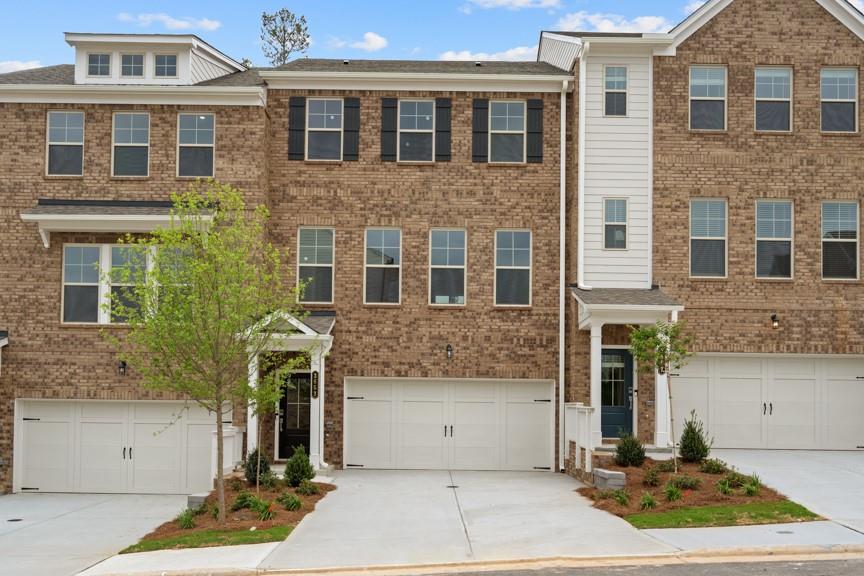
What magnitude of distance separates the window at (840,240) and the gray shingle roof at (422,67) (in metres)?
6.69

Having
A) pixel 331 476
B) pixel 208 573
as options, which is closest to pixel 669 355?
pixel 331 476

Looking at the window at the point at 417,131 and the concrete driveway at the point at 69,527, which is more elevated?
the window at the point at 417,131

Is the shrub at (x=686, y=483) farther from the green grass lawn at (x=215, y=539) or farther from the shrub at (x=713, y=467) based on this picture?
the green grass lawn at (x=215, y=539)

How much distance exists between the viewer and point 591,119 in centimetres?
2058

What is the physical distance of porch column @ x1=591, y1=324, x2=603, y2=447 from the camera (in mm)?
18688

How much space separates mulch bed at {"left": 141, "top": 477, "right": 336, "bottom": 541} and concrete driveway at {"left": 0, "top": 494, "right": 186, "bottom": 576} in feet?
2.10

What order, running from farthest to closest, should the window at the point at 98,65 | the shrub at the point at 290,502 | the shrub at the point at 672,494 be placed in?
the window at the point at 98,65, the shrub at the point at 290,502, the shrub at the point at 672,494

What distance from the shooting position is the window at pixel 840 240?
67.5 ft

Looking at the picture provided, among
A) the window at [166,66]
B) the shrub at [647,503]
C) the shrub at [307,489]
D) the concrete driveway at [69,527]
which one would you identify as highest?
the window at [166,66]


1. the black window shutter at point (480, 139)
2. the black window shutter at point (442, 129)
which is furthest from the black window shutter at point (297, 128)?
the black window shutter at point (480, 139)

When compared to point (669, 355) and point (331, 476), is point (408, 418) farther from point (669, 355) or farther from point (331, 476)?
point (669, 355)

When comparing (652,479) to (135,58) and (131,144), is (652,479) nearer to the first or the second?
(131,144)

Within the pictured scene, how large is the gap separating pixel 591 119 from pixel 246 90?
7.64 meters

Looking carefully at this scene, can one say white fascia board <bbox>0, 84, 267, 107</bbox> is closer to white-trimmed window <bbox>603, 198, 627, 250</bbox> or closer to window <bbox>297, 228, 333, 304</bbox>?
window <bbox>297, 228, 333, 304</bbox>
